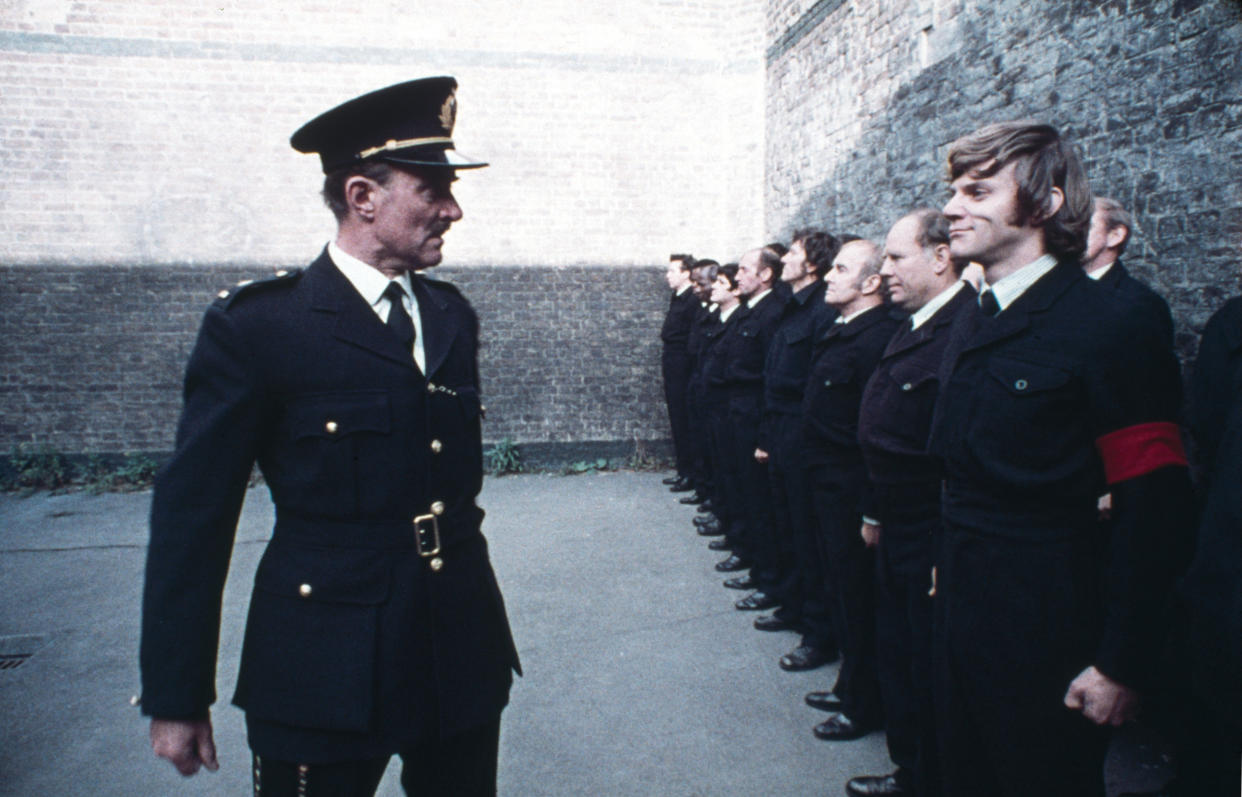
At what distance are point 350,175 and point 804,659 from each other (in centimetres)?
329

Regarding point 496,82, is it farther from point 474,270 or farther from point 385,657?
point 385,657

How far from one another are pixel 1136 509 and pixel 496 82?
8235mm

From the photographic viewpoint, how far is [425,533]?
5.63 feet

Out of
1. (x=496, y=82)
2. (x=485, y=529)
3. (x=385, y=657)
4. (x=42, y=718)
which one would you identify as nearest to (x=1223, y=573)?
(x=385, y=657)

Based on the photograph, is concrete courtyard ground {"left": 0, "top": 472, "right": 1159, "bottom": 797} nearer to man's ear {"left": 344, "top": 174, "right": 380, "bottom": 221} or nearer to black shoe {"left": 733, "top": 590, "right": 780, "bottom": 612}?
black shoe {"left": 733, "top": 590, "right": 780, "bottom": 612}

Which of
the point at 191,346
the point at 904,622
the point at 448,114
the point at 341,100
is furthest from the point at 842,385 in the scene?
the point at 191,346

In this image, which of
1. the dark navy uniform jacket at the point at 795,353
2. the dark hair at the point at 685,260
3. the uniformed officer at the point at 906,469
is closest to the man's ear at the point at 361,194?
the uniformed officer at the point at 906,469

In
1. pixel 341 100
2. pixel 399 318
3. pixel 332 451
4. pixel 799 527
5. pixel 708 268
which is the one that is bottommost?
pixel 799 527

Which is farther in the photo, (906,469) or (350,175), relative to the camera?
(906,469)

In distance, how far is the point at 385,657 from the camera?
164 cm

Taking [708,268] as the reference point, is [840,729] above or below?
below

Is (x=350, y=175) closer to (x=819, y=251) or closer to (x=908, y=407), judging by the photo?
(x=908, y=407)

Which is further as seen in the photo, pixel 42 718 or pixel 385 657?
pixel 42 718

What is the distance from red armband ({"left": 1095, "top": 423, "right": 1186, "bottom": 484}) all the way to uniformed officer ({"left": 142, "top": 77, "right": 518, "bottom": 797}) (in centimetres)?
148
